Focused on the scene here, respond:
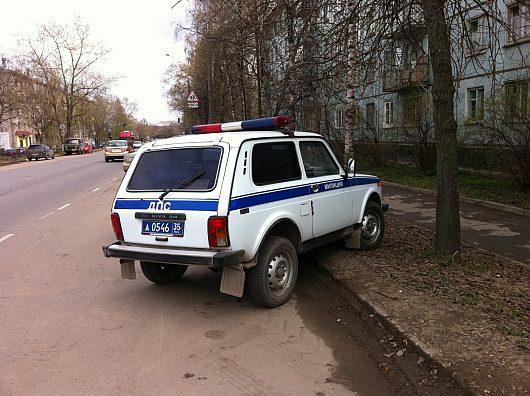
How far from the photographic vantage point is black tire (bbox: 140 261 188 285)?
230 inches

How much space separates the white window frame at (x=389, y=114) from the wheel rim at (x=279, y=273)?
1978 cm

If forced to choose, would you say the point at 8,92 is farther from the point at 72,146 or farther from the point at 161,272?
the point at 161,272

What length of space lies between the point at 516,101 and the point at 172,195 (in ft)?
31.9

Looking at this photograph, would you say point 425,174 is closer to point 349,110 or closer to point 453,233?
point 349,110

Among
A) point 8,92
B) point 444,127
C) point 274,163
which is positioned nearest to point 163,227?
point 274,163

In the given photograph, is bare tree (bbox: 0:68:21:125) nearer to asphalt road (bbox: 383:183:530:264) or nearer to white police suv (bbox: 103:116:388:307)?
asphalt road (bbox: 383:183:530:264)

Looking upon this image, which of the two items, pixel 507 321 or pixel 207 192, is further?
Result: pixel 207 192

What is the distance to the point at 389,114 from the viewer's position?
25.2 meters

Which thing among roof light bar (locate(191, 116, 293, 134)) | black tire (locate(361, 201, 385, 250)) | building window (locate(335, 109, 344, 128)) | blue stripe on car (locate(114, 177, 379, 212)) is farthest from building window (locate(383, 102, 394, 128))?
blue stripe on car (locate(114, 177, 379, 212))

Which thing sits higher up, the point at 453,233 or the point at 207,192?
the point at 207,192

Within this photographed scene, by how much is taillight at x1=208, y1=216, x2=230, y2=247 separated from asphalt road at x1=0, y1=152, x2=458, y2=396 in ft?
2.74

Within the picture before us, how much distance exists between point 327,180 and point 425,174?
11.8 metres

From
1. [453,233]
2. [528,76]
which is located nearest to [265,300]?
[453,233]

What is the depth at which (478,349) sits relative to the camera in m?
3.64
